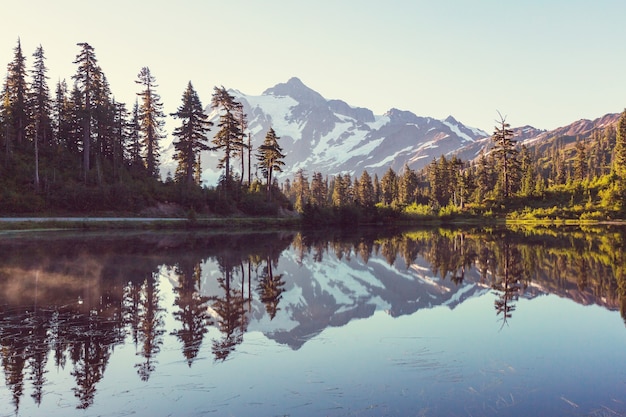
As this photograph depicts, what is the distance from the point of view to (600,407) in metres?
5.81

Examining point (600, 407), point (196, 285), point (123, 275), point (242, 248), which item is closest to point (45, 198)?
point (242, 248)

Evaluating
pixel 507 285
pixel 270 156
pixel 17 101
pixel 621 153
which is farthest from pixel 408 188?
pixel 507 285

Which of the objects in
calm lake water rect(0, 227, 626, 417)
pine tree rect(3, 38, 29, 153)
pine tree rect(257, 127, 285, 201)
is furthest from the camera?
pine tree rect(257, 127, 285, 201)

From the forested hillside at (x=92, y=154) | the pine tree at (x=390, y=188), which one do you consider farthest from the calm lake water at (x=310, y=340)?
the pine tree at (x=390, y=188)

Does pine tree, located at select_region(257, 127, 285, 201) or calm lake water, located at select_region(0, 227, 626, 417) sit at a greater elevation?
pine tree, located at select_region(257, 127, 285, 201)

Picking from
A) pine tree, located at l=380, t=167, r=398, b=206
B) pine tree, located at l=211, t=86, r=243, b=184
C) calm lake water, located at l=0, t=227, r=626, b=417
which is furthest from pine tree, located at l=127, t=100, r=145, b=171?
pine tree, located at l=380, t=167, r=398, b=206

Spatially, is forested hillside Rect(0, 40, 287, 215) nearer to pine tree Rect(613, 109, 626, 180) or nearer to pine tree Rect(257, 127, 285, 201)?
pine tree Rect(257, 127, 285, 201)

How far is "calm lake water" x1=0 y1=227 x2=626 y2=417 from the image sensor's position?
6.13 m

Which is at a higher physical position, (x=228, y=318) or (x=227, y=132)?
(x=227, y=132)

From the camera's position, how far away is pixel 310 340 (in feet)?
30.5

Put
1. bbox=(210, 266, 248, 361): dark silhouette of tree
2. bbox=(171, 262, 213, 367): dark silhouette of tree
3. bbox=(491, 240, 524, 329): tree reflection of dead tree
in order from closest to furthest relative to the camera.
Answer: bbox=(210, 266, 248, 361): dark silhouette of tree → bbox=(171, 262, 213, 367): dark silhouette of tree → bbox=(491, 240, 524, 329): tree reflection of dead tree

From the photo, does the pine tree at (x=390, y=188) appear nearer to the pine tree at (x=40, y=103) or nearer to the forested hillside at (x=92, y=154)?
the forested hillside at (x=92, y=154)

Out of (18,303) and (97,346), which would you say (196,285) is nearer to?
(18,303)

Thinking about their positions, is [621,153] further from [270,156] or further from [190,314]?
[190,314]
